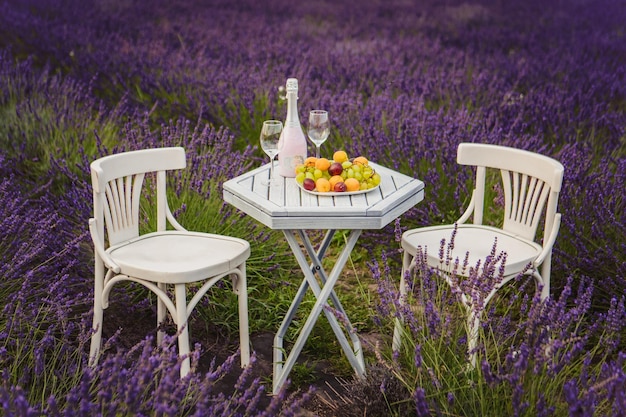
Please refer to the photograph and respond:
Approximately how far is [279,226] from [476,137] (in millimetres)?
1773

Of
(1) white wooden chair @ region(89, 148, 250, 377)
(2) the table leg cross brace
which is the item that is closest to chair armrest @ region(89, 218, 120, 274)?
(1) white wooden chair @ region(89, 148, 250, 377)

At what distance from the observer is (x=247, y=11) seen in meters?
A: 8.34

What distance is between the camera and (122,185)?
2.59 m

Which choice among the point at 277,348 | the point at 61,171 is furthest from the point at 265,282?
the point at 61,171

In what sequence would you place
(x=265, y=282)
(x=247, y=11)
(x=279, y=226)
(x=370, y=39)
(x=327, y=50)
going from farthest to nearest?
(x=247, y=11), (x=370, y=39), (x=327, y=50), (x=265, y=282), (x=279, y=226)

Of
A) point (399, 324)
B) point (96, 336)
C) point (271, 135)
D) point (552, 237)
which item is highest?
Answer: point (271, 135)

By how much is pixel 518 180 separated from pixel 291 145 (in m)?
0.90

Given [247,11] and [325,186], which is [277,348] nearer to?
[325,186]

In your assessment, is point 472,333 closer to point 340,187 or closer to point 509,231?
point 340,187

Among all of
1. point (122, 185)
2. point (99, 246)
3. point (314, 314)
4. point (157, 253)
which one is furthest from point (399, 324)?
point (122, 185)

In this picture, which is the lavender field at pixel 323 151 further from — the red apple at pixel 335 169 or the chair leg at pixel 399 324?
the red apple at pixel 335 169

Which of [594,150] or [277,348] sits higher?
[594,150]

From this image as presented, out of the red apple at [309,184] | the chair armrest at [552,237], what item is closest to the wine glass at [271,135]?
the red apple at [309,184]

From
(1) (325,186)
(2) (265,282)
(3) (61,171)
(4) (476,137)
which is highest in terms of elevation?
(1) (325,186)
